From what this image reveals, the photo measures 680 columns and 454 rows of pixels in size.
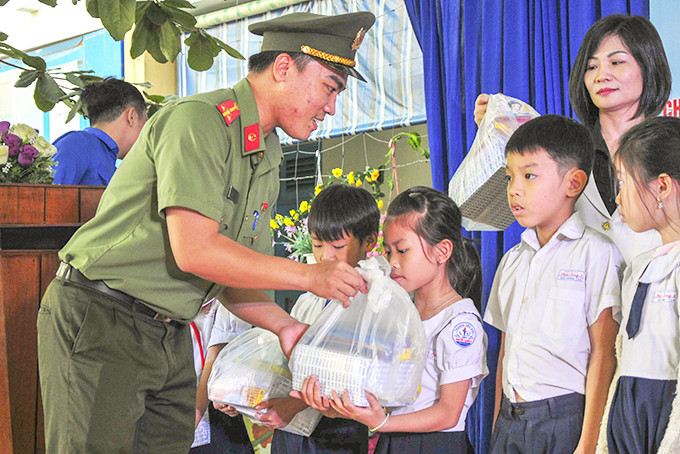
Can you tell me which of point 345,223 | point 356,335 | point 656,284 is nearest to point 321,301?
point 345,223

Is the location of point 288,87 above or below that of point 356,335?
above

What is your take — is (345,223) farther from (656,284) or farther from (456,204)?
(656,284)

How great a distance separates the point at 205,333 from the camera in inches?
89.4

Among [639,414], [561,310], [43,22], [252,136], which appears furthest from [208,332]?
[43,22]

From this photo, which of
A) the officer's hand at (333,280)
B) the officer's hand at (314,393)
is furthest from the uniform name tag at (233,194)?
the officer's hand at (314,393)

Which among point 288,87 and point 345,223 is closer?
point 288,87

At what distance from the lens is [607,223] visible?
5.42ft

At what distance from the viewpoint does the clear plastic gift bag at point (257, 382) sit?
5.59 ft

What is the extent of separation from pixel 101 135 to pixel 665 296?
7.53 feet

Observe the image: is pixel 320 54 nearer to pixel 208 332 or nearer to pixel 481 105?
pixel 481 105

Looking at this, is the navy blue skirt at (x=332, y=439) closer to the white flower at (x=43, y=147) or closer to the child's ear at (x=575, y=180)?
the child's ear at (x=575, y=180)

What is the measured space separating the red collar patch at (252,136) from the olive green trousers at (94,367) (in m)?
0.42

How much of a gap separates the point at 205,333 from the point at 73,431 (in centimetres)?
89

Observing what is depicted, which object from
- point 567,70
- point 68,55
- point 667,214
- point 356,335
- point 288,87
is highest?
point 68,55
